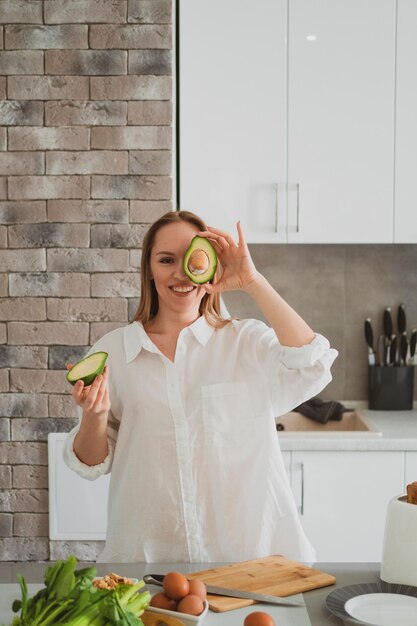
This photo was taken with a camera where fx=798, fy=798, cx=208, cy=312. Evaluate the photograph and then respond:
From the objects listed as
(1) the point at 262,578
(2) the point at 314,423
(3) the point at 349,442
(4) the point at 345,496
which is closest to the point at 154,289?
(1) the point at 262,578

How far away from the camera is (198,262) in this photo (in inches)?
72.2

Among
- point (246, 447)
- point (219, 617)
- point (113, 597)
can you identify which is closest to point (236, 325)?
point (246, 447)

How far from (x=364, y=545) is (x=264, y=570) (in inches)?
53.8

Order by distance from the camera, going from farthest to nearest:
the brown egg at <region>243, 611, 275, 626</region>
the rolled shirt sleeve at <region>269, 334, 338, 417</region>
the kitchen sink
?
the kitchen sink < the rolled shirt sleeve at <region>269, 334, 338, 417</region> < the brown egg at <region>243, 611, 275, 626</region>

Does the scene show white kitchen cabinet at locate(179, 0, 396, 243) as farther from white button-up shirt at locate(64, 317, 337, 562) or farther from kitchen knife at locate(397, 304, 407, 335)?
white button-up shirt at locate(64, 317, 337, 562)

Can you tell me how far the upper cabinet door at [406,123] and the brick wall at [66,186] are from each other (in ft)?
2.79

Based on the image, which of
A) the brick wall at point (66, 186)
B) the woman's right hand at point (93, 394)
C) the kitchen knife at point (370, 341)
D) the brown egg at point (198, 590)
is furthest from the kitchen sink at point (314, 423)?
the brown egg at point (198, 590)

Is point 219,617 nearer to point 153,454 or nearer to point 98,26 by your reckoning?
point 153,454

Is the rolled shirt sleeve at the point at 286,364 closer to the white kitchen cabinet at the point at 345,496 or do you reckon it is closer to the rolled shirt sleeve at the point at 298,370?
the rolled shirt sleeve at the point at 298,370

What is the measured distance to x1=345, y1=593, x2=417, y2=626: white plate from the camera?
130cm

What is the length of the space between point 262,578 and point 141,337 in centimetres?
69

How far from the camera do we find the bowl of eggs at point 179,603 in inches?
48.4

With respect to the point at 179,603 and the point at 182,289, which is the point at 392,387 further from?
the point at 179,603

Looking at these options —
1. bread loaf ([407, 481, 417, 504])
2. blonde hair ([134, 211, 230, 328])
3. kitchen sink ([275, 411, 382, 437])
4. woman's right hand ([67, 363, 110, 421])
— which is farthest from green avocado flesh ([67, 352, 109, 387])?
kitchen sink ([275, 411, 382, 437])
